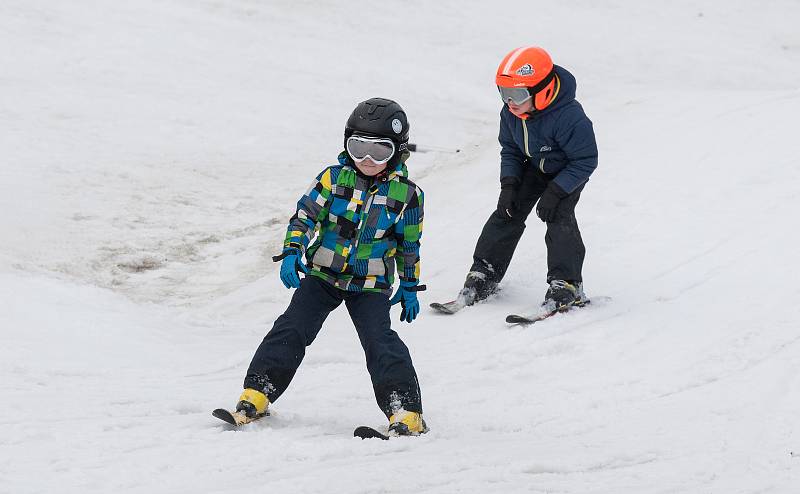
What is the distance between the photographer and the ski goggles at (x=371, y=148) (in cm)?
475

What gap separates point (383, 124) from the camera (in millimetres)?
4770

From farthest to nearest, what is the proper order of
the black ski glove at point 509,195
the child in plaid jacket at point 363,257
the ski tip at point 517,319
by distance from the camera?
the black ski glove at point 509,195 < the ski tip at point 517,319 < the child in plaid jacket at point 363,257

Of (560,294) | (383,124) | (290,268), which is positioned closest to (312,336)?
(290,268)

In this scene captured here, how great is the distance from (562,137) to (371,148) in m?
2.24

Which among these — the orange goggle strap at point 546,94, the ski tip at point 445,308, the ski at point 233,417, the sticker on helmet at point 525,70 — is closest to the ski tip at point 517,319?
the ski tip at point 445,308

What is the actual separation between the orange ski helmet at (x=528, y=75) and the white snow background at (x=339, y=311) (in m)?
1.60

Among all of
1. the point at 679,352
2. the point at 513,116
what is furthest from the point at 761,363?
the point at 513,116

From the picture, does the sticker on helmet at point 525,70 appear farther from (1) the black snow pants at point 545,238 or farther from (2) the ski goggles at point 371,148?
(2) the ski goggles at point 371,148

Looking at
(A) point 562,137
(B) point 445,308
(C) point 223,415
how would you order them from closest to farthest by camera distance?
(C) point 223,415
(A) point 562,137
(B) point 445,308

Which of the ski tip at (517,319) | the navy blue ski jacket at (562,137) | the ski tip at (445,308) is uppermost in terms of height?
the navy blue ski jacket at (562,137)

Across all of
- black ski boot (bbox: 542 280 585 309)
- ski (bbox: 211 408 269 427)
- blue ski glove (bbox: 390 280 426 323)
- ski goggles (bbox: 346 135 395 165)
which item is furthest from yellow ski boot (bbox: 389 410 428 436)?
black ski boot (bbox: 542 280 585 309)

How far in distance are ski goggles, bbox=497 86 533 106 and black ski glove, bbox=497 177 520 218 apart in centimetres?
68

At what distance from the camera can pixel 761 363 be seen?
18.8 ft

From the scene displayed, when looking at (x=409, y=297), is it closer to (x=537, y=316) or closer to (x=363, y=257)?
(x=363, y=257)
